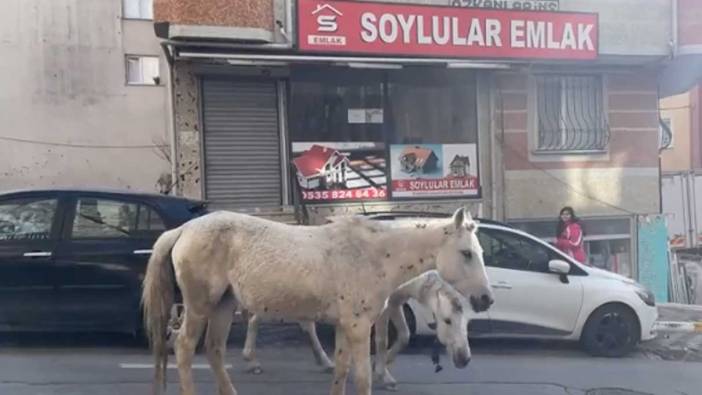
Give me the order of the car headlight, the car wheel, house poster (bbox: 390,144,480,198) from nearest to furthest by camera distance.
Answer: the car wheel, the car headlight, house poster (bbox: 390,144,480,198)

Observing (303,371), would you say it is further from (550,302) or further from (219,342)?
(550,302)

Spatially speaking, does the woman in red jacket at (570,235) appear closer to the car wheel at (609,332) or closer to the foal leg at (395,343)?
the car wheel at (609,332)

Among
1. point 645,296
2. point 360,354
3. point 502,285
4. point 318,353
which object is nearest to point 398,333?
point 318,353

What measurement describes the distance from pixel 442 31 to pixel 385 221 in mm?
7631

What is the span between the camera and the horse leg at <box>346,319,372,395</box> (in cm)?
591

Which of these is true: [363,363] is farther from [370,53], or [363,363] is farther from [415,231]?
[370,53]

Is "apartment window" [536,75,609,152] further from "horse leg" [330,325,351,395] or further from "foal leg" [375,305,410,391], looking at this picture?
"horse leg" [330,325,351,395]

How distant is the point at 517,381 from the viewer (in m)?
8.30

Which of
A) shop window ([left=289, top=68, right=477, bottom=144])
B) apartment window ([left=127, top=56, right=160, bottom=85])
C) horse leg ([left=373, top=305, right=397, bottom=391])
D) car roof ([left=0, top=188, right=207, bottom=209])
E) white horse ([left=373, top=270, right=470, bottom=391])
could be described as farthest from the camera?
apartment window ([left=127, top=56, right=160, bottom=85])

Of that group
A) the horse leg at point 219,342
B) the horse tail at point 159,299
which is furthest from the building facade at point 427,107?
the horse leg at point 219,342

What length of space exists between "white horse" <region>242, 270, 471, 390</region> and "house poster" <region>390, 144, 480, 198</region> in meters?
6.14

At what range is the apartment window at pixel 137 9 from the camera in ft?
82.2

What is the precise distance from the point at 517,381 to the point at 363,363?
9.76ft

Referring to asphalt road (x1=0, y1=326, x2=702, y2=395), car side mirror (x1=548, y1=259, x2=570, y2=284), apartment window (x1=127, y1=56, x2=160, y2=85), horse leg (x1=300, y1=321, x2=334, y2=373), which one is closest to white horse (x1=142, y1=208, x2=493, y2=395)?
asphalt road (x1=0, y1=326, x2=702, y2=395)
